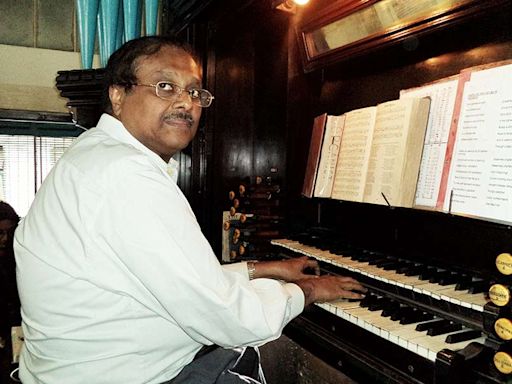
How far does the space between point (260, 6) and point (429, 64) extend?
129cm

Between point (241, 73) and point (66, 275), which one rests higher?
point (241, 73)

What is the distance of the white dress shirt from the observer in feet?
3.81

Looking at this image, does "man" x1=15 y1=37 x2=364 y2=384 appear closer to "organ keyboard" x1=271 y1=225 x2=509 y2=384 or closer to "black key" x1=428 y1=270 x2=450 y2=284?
"organ keyboard" x1=271 y1=225 x2=509 y2=384

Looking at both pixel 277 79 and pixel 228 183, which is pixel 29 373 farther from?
pixel 277 79

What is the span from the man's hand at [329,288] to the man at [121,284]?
16 centimetres

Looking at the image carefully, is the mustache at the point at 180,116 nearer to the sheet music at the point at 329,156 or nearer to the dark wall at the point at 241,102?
the sheet music at the point at 329,156

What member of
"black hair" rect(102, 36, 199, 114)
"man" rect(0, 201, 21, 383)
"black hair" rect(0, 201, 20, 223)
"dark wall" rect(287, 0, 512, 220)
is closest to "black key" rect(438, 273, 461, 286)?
"dark wall" rect(287, 0, 512, 220)

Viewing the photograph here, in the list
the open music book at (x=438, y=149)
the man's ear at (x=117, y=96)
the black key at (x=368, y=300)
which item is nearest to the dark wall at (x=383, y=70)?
the open music book at (x=438, y=149)

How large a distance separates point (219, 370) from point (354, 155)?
128cm

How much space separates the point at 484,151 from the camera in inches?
61.7

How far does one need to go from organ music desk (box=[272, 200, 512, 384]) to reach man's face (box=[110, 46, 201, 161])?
0.96 metres

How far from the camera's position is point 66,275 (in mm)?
1234

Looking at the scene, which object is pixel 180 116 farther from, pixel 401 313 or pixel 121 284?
pixel 401 313

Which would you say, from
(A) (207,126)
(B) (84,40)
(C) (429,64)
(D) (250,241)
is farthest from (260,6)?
(B) (84,40)
